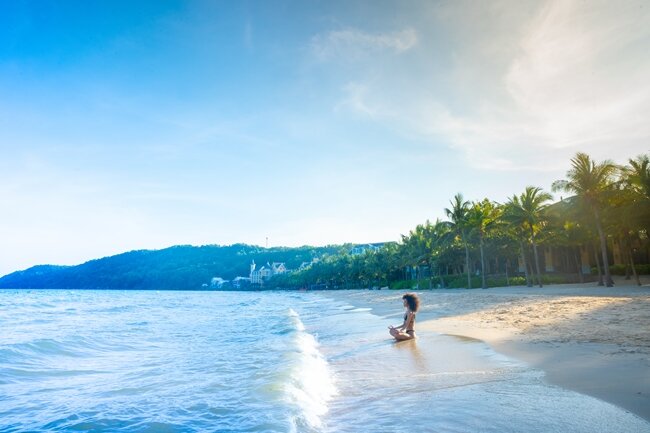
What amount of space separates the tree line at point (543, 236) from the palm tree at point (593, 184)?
0.19 ft

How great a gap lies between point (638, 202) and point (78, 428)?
3013cm

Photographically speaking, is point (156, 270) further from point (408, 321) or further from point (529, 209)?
point (408, 321)

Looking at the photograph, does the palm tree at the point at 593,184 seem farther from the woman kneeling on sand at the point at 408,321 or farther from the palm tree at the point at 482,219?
the woman kneeling on sand at the point at 408,321

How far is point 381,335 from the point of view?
1212 centimetres

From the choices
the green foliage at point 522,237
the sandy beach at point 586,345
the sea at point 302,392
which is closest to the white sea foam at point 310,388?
the sea at point 302,392

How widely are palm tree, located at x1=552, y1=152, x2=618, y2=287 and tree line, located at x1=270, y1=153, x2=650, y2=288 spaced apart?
0.06 metres

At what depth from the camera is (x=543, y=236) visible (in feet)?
132

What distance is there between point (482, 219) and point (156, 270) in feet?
538

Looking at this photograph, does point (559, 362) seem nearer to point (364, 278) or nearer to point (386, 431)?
point (386, 431)

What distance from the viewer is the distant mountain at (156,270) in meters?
174

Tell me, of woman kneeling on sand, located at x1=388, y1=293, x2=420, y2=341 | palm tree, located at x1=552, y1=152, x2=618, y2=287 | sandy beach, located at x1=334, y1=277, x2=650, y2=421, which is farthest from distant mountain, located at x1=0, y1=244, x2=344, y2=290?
woman kneeling on sand, located at x1=388, y1=293, x2=420, y2=341

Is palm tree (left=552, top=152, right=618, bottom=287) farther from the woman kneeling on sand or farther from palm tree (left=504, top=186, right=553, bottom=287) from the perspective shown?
the woman kneeling on sand

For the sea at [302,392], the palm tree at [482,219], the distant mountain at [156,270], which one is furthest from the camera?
the distant mountain at [156,270]

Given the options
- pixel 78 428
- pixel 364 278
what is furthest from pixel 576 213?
pixel 364 278
